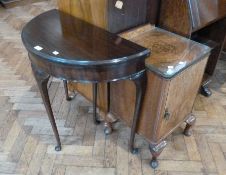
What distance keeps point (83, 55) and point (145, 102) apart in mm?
401

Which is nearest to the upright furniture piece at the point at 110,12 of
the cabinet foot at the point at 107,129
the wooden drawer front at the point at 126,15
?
the wooden drawer front at the point at 126,15

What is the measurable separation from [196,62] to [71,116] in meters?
0.89

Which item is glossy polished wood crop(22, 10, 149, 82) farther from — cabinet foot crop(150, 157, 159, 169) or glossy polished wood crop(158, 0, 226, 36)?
cabinet foot crop(150, 157, 159, 169)

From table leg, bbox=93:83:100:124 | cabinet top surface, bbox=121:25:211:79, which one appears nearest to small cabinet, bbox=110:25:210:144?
cabinet top surface, bbox=121:25:211:79

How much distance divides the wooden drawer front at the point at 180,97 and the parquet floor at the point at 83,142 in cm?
22

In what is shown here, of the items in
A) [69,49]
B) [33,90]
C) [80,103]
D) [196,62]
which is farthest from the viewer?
[33,90]

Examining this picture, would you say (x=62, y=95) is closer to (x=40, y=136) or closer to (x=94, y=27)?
(x=40, y=136)

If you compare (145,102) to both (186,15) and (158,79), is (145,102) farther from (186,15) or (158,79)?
(186,15)

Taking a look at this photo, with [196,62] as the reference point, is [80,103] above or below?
below

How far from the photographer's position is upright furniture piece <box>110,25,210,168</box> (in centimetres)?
102

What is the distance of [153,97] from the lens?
1087 millimetres

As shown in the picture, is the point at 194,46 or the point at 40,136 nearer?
the point at 194,46

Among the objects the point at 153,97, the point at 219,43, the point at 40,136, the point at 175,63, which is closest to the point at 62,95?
the point at 40,136

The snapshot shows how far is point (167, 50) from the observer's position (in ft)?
3.66
